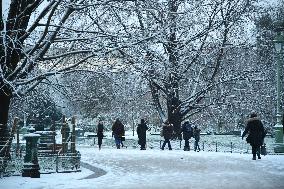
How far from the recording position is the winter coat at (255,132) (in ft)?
63.6

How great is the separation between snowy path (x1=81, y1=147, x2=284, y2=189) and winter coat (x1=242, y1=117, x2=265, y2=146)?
72 cm

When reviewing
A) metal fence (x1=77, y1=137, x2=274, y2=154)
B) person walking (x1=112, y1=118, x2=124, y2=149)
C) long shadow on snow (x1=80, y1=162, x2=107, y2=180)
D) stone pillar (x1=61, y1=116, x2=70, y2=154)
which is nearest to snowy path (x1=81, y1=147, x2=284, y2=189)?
long shadow on snow (x1=80, y1=162, x2=107, y2=180)

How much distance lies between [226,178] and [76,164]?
504 cm

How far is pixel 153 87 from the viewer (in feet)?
104

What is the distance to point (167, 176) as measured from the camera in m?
14.6

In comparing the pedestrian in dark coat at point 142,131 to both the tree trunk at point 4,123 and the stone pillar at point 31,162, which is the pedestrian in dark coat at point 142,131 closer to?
the tree trunk at point 4,123

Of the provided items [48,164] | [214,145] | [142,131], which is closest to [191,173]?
[48,164]

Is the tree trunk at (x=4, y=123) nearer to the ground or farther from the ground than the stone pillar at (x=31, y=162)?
farther from the ground

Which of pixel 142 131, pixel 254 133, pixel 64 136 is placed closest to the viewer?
pixel 64 136

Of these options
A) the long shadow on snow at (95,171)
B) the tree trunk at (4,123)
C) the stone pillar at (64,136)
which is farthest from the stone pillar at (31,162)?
the stone pillar at (64,136)

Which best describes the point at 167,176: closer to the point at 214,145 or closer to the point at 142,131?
the point at 142,131

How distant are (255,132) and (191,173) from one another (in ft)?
16.9

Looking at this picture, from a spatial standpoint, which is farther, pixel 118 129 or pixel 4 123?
pixel 118 129

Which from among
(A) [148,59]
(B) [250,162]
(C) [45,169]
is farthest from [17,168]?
(B) [250,162]
